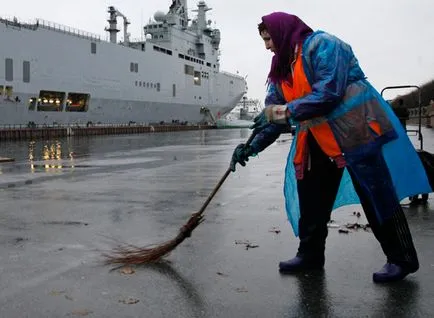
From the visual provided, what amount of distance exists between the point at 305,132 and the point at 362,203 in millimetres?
638

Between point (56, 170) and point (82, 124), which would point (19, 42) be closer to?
point (82, 124)

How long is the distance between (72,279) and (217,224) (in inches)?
90.1

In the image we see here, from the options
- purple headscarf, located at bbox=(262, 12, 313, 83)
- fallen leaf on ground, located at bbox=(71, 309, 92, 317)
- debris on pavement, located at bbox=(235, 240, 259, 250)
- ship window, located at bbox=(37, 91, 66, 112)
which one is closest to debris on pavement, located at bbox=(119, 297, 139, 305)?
fallen leaf on ground, located at bbox=(71, 309, 92, 317)

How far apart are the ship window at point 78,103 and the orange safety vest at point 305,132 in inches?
1892

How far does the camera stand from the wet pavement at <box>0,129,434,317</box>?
10.4 feet

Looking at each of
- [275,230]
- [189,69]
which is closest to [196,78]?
[189,69]

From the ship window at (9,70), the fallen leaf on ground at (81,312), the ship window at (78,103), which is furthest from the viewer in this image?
the ship window at (78,103)

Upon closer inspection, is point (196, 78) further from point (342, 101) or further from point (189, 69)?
point (342, 101)

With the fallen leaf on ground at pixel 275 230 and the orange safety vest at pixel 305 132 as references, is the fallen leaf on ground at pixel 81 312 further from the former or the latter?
the fallen leaf on ground at pixel 275 230

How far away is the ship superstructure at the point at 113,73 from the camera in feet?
143

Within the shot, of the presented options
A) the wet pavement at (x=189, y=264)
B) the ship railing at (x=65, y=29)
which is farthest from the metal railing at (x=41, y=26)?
the wet pavement at (x=189, y=264)

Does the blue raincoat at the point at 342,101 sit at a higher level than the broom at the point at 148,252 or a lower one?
higher

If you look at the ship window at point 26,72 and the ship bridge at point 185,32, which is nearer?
the ship window at point 26,72

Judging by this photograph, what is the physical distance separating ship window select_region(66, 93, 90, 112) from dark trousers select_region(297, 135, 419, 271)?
48027mm
